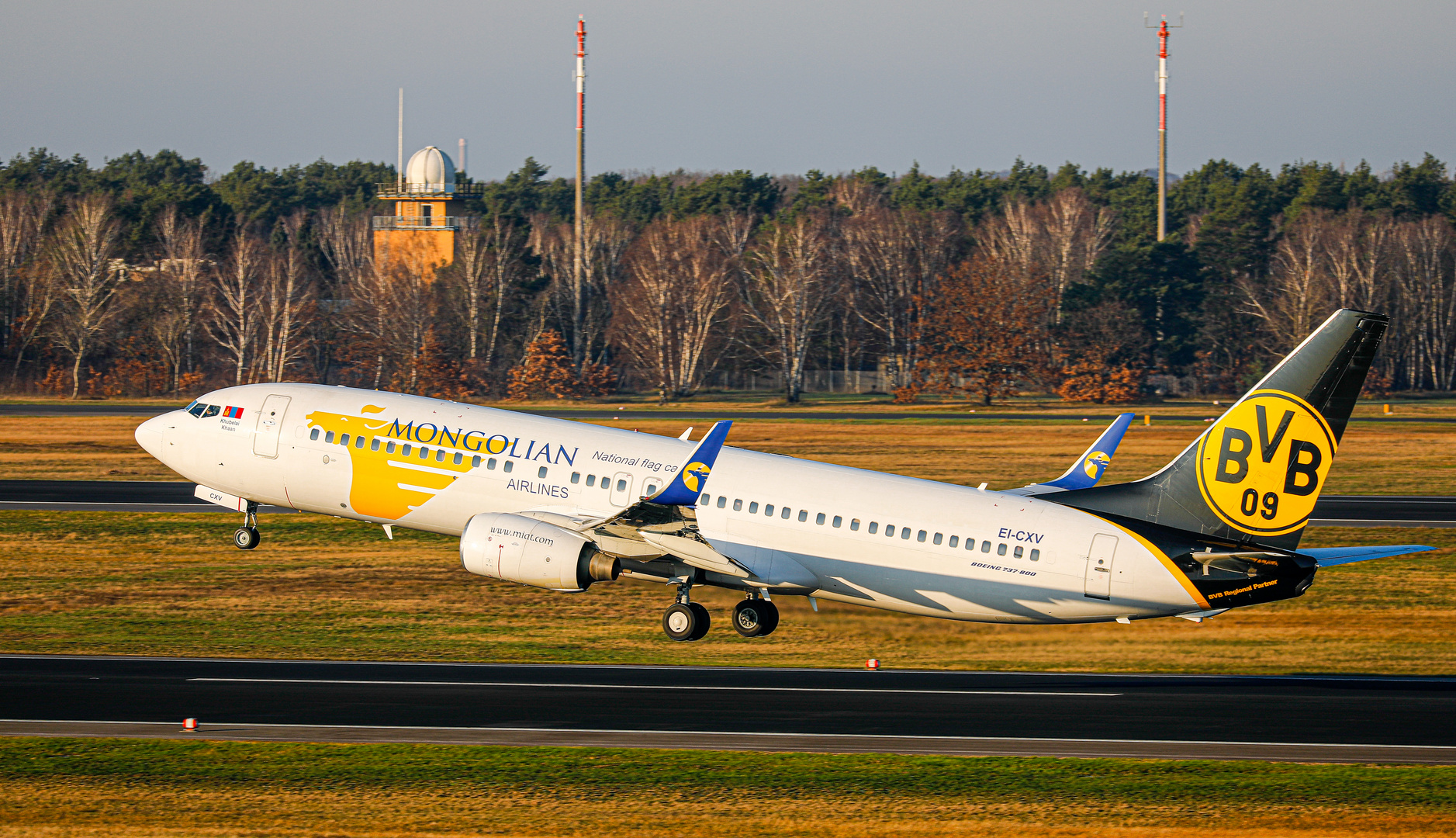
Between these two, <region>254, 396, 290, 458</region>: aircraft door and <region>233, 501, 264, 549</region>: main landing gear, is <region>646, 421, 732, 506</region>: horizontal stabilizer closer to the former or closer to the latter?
<region>254, 396, 290, 458</region>: aircraft door

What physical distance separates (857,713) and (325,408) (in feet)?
54.0

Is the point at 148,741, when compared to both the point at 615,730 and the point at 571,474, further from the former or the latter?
the point at 571,474

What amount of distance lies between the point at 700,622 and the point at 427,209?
418 feet

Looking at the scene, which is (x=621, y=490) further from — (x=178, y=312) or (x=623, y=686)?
(x=178, y=312)

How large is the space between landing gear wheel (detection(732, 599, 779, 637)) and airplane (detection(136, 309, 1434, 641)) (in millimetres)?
50

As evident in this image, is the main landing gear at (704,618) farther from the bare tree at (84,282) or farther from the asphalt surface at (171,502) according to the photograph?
the bare tree at (84,282)

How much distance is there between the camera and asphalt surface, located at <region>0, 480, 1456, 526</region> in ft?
172

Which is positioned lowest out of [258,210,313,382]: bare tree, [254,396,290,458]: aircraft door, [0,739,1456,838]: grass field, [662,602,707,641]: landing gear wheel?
[0,739,1456,838]: grass field

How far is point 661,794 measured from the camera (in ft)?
68.8

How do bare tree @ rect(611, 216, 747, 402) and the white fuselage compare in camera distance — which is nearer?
the white fuselage

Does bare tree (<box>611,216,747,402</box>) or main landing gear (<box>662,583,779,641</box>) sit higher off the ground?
bare tree (<box>611,216,747,402</box>)

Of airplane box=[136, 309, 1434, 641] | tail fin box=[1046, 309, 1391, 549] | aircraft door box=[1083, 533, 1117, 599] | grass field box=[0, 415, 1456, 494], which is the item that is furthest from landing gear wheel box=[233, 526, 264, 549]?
grass field box=[0, 415, 1456, 494]

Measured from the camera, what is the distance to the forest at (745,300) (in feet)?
396

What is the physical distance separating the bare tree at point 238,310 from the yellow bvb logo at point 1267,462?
100m
